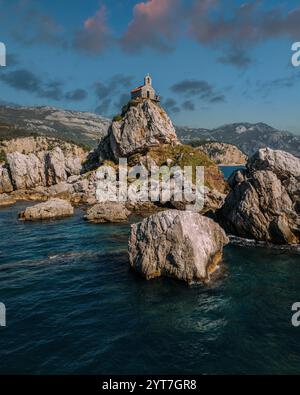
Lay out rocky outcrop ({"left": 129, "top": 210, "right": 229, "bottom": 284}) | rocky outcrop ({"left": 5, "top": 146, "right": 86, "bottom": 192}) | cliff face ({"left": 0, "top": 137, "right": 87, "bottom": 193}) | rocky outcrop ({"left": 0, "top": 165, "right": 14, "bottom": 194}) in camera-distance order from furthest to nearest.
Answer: rocky outcrop ({"left": 5, "top": 146, "right": 86, "bottom": 192}) → cliff face ({"left": 0, "top": 137, "right": 87, "bottom": 193}) → rocky outcrop ({"left": 0, "top": 165, "right": 14, "bottom": 194}) → rocky outcrop ({"left": 129, "top": 210, "right": 229, "bottom": 284})

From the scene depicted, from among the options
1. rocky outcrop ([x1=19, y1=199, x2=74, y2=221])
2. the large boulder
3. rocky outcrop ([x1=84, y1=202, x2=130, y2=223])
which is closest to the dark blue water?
rocky outcrop ([x1=84, y1=202, x2=130, y2=223])

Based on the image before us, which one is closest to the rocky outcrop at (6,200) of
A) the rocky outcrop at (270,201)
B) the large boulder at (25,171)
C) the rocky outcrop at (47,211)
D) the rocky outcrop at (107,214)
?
the large boulder at (25,171)

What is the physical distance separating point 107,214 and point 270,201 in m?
35.1

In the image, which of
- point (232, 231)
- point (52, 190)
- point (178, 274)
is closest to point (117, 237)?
point (232, 231)

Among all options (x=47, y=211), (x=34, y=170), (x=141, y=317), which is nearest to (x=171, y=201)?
(x=47, y=211)

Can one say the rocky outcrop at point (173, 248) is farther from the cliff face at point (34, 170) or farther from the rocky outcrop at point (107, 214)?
the cliff face at point (34, 170)

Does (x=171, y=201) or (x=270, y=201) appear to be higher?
(x=270, y=201)

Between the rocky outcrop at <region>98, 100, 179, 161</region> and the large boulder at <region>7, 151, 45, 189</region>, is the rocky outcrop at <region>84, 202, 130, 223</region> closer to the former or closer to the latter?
the rocky outcrop at <region>98, 100, 179, 161</region>

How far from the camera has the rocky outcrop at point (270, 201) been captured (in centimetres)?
5141

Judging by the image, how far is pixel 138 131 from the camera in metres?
123

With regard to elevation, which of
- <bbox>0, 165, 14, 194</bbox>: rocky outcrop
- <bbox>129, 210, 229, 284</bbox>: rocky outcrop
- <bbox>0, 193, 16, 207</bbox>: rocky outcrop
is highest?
<bbox>0, 165, 14, 194</bbox>: rocky outcrop

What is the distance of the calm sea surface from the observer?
23578 millimetres

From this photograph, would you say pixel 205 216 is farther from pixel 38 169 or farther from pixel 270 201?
pixel 38 169

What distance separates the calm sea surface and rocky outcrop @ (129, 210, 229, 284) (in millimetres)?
1602
